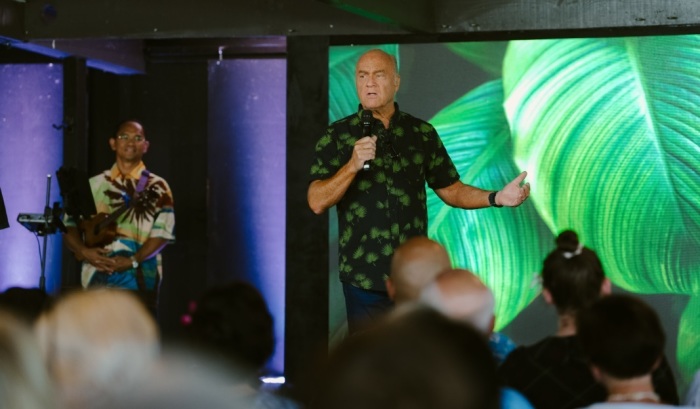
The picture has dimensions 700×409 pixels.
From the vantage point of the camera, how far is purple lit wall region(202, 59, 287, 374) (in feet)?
24.9

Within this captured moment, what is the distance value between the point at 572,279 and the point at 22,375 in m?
1.89

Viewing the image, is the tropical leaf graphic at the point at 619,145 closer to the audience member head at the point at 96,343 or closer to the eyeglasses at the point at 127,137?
the eyeglasses at the point at 127,137

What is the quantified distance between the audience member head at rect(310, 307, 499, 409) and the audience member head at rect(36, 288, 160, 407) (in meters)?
0.70

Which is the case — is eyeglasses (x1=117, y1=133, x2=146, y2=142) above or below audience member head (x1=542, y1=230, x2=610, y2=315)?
above

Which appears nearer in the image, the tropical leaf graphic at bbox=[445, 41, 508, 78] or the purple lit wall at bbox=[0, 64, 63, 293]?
the tropical leaf graphic at bbox=[445, 41, 508, 78]

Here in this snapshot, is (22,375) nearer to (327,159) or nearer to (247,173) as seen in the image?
(327,159)

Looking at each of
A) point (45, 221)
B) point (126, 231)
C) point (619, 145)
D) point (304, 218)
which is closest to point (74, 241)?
point (45, 221)

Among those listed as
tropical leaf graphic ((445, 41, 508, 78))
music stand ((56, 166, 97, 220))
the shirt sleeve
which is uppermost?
tropical leaf graphic ((445, 41, 508, 78))

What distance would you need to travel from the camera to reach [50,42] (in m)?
6.55

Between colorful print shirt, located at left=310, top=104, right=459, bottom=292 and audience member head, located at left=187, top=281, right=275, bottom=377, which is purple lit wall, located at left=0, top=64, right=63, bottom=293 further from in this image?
audience member head, located at left=187, top=281, right=275, bottom=377

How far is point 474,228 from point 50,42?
9.09 ft

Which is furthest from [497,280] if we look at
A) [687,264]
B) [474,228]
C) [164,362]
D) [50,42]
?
[164,362]

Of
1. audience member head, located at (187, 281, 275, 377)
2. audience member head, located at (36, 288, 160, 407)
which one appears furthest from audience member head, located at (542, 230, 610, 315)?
audience member head, located at (36, 288, 160, 407)

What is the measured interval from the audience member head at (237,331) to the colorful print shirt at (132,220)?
4.15 metres
